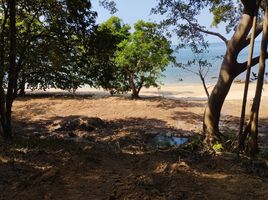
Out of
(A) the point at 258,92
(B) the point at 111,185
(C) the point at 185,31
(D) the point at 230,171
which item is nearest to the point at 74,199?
(B) the point at 111,185

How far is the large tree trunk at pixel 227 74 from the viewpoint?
10.5 metres

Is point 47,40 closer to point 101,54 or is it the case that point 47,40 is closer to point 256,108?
point 101,54

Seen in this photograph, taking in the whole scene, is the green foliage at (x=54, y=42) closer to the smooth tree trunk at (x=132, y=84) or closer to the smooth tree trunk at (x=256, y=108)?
the smooth tree trunk at (x=256, y=108)

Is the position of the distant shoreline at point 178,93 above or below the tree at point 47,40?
below

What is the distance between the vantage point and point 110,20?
2320cm

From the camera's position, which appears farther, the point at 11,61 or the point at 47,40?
the point at 47,40

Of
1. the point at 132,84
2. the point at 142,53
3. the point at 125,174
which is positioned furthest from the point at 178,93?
the point at 125,174

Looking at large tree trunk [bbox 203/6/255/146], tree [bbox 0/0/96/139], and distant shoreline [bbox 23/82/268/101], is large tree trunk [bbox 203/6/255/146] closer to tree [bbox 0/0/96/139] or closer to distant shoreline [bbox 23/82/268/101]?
tree [bbox 0/0/96/139]

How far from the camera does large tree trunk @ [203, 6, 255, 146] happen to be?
34.5 ft

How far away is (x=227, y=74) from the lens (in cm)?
1117

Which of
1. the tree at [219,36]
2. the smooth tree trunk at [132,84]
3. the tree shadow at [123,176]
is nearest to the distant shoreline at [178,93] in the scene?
the smooth tree trunk at [132,84]

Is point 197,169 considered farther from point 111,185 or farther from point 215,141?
point 215,141

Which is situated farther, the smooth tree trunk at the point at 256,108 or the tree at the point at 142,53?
the tree at the point at 142,53

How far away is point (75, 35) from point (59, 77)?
120 centimetres
